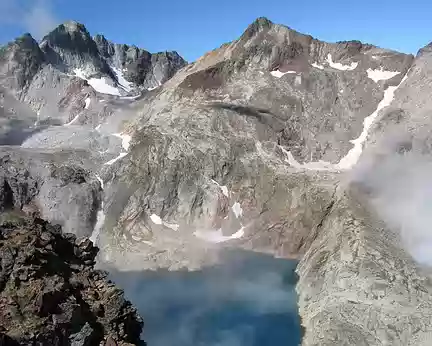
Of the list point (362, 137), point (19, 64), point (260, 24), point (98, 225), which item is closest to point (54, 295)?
point (98, 225)

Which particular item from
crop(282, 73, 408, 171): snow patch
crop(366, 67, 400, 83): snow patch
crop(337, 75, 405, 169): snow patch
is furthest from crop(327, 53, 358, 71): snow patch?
crop(282, 73, 408, 171): snow patch

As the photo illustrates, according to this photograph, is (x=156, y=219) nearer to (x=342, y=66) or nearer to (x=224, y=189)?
(x=224, y=189)

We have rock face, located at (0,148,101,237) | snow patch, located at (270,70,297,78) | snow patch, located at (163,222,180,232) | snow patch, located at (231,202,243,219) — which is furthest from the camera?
snow patch, located at (270,70,297,78)

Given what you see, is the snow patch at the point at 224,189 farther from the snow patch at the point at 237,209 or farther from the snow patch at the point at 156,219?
the snow patch at the point at 156,219

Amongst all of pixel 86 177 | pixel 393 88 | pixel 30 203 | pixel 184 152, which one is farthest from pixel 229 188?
pixel 393 88

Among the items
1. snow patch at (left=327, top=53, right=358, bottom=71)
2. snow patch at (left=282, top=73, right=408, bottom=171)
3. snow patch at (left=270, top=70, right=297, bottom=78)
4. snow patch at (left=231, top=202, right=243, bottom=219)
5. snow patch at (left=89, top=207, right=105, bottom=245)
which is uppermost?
snow patch at (left=327, top=53, right=358, bottom=71)

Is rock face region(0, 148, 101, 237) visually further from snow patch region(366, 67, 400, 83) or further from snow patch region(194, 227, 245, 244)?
snow patch region(366, 67, 400, 83)
